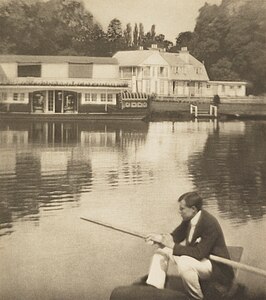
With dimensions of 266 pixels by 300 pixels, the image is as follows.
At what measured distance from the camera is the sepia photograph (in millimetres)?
2031

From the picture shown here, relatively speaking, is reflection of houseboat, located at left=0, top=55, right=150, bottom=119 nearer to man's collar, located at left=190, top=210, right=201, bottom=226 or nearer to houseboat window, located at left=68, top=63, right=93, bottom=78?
houseboat window, located at left=68, top=63, right=93, bottom=78

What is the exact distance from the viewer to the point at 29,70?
2.66 meters

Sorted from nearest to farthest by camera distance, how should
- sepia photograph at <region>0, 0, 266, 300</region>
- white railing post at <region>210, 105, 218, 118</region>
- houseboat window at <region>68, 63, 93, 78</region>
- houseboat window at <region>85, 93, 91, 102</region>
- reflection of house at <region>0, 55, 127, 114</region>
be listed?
sepia photograph at <region>0, 0, 266, 300</region>
reflection of house at <region>0, 55, 127, 114</region>
houseboat window at <region>68, 63, 93, 78</region>
houseboat window at <region>85, 93, 91, 102</region>
white railing post at <region>210, 105, 218, 118</region>

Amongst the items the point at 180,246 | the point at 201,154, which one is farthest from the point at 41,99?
the point at 180,246

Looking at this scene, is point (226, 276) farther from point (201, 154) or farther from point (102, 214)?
point (201, 154)

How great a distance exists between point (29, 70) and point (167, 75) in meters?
1.35

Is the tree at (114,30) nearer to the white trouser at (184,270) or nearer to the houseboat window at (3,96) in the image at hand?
the houseboat window at (3,96)

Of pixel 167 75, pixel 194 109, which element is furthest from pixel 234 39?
pixel 194 109

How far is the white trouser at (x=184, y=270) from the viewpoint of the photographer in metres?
1.93

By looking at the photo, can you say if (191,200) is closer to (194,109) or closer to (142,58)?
(142,58)

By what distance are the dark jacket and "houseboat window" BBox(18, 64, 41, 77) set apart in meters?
1.04

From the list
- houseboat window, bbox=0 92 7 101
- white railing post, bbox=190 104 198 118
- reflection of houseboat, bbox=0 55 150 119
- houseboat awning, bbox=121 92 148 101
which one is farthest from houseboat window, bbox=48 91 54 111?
white railing post, bbox=190 104 198 118

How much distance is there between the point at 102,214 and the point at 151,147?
615mm

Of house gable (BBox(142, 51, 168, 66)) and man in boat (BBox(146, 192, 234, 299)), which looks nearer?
man in boat (BBox(146, 192, 234, 299))
